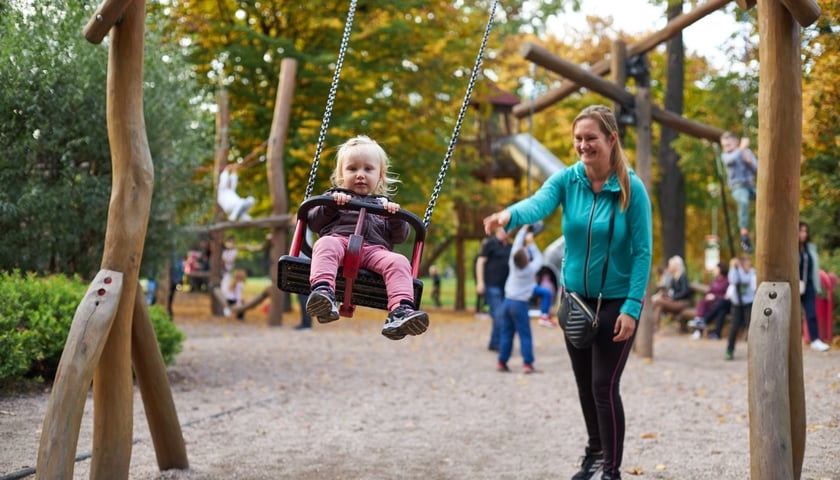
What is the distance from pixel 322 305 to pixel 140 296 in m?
1.41

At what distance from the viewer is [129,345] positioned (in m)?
4.39

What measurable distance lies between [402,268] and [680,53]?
679 inches

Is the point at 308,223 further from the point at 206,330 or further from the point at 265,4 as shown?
the point at 265,4

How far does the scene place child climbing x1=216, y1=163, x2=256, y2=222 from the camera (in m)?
15.3

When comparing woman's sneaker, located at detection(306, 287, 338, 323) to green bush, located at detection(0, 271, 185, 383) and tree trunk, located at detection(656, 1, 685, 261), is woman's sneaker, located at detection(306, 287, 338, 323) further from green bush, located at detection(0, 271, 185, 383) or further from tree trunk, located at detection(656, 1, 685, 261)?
tree trunk, located at detection(656, 1, 685, 261)

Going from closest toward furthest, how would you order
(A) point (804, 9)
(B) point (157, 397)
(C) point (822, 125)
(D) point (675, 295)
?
1. (A) point (804, 9)
2. (B) point (157, 397)
3. (C) point (822, 125)
4. (D) point (675, 295)

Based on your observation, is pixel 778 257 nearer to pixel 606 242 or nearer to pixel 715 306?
pixel 606 242

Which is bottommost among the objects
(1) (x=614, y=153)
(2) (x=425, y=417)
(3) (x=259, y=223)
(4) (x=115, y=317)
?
(2) (x=425, y=417)

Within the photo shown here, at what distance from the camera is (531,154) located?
2430 cm

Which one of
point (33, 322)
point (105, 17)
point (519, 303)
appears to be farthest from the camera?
point (519, 303)

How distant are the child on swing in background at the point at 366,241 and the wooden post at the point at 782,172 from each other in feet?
5.77

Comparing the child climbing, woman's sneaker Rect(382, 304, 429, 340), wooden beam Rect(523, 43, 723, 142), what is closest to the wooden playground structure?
woman's sneaker Rect(382, 304, 429, 340)

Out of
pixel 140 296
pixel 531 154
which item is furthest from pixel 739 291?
pixel 531 154

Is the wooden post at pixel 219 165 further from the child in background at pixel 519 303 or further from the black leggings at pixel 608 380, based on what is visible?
the black leggings at pixel 608 380
